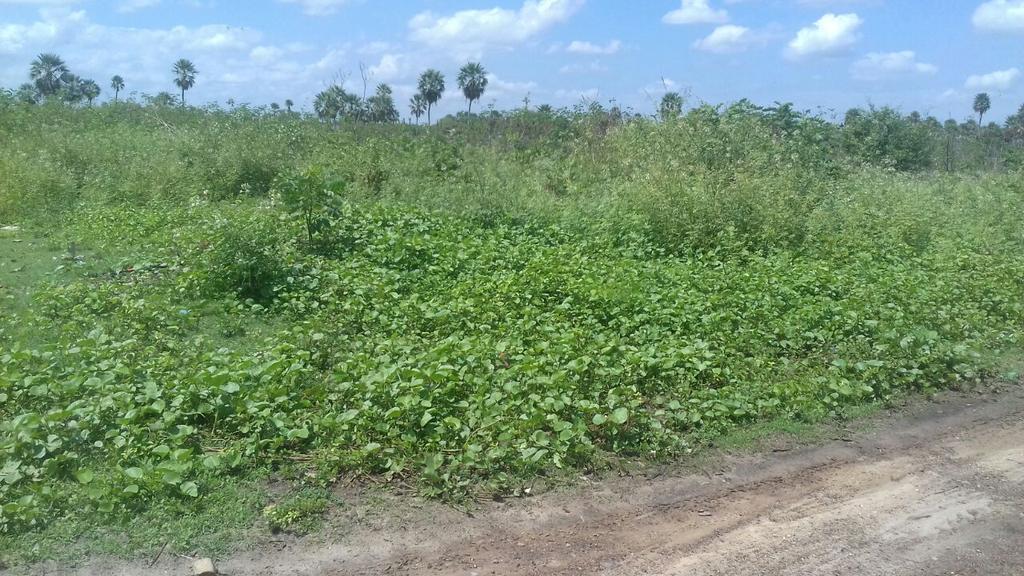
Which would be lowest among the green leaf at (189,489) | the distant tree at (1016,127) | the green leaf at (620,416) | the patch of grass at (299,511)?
the patch of grass at (299,511)

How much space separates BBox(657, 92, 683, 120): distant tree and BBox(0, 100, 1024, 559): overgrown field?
56.5 inches

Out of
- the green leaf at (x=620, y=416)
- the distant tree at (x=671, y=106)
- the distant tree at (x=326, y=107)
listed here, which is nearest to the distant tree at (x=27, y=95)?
the distant tree at (x=326, y=107)

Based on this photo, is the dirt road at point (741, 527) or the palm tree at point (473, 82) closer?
the dirt road at point (741, 527)

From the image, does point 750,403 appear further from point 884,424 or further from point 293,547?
point 293,547

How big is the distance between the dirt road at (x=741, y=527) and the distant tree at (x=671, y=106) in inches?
450

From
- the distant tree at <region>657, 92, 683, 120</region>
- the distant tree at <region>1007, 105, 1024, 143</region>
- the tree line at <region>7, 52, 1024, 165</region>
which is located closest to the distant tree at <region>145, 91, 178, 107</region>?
the tree line at <region>7, 52, 1024, 165</region>

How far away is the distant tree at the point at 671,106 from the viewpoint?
15.5 metres

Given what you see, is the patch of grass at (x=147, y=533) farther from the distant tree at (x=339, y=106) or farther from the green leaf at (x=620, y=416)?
the distant tree at (x=339, y=106)

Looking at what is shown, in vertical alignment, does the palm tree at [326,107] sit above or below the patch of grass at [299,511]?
above

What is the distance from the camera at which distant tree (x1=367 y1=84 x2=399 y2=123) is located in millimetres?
18734

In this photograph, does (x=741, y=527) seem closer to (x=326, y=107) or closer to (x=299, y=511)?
(x=299, y=511)

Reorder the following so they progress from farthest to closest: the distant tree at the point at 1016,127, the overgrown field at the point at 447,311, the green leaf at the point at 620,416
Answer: the distant tree at the point at 1016,127
the green leaf at the point at 620,416
the overgrown field at the point at 447,311

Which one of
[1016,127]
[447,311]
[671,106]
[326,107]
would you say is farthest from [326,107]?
[1016,127]

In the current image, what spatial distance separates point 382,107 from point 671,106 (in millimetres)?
7253
